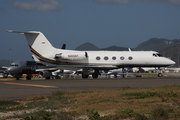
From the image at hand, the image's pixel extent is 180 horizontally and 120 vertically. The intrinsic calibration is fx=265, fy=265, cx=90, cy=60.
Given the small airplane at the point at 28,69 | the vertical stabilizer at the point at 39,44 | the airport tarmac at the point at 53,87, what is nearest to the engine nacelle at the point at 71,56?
the vertical stabilizer at the point at 39,44

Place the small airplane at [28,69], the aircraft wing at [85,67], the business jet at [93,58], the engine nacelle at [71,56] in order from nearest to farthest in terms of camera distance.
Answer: the aircraft wing at [85,67] → the business jet at [93,58] → the engine nacelle at [71,56] → the small airplane at [28,69]

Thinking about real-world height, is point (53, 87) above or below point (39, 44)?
below

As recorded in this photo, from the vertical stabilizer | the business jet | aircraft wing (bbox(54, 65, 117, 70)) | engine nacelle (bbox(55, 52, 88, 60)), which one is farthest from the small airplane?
aircraft wing (bbox(54, 65, 117, 70))

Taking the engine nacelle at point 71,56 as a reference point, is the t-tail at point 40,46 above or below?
above

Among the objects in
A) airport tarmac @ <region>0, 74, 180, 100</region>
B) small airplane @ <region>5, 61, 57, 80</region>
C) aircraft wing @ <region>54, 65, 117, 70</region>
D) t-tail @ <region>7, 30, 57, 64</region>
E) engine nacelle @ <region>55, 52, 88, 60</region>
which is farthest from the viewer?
small airplane @ <region>5, 61, 57, 80</region>

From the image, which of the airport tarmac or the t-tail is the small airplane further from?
the airport tarmac

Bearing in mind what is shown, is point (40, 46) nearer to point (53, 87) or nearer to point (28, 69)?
point (28, 69)

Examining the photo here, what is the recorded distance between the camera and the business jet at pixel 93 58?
122 ft

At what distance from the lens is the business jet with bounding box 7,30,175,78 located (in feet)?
122

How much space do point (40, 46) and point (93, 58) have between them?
312 inches

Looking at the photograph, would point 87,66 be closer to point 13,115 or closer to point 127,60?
point 127,60

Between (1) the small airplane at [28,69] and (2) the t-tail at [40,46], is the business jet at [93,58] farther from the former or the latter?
(1) the small airplane at [28,69]

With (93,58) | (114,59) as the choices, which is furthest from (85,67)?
(114,59)

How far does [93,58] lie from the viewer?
37781 millimetres
